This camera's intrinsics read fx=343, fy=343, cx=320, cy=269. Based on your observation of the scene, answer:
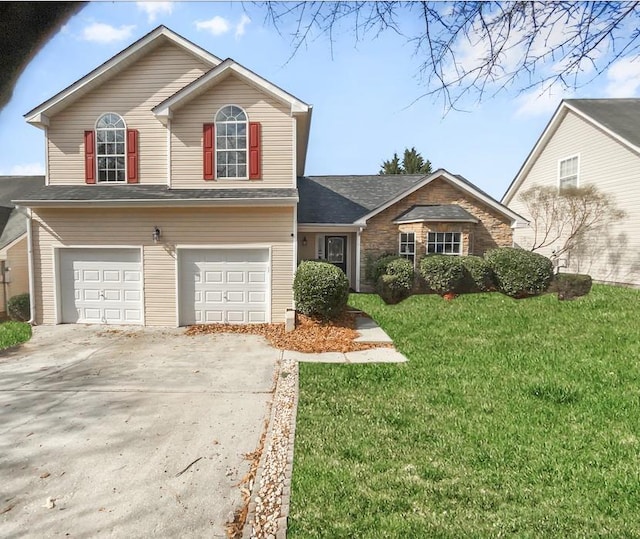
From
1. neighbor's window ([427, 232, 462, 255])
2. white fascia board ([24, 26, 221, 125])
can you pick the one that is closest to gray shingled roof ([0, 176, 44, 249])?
white fascia board ([24, 26, 221, 125])

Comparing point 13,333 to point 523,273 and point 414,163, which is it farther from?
point 414,163

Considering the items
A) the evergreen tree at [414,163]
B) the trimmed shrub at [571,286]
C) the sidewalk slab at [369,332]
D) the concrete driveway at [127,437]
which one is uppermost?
the evergreen tree at [414,163]

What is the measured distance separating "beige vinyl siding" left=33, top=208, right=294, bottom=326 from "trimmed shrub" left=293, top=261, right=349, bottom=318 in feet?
2.84

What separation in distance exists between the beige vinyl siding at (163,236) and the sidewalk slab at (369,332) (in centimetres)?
219

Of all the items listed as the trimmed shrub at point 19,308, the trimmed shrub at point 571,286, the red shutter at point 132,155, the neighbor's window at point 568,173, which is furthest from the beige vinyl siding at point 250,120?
the neighbor's window at point 568,173

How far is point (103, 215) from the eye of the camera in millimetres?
9891

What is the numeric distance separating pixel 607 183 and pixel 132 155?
18529 mm

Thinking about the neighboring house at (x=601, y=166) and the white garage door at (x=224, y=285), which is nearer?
the white garage door at (x=224, y=285)

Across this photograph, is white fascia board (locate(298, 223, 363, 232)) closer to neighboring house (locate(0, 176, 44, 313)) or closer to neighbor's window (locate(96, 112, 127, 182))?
neighbor's window (locate(96, 112, 127, 182))

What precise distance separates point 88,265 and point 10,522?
8.81 m

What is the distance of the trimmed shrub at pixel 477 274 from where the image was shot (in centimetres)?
1220

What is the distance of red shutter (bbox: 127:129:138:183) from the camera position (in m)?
A: 10.4

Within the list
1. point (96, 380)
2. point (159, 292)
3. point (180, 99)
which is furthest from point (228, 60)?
point (96, 380)

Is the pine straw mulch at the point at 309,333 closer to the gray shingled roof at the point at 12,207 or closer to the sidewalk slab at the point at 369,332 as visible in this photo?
the sidewalk slab at the point at 369,332
